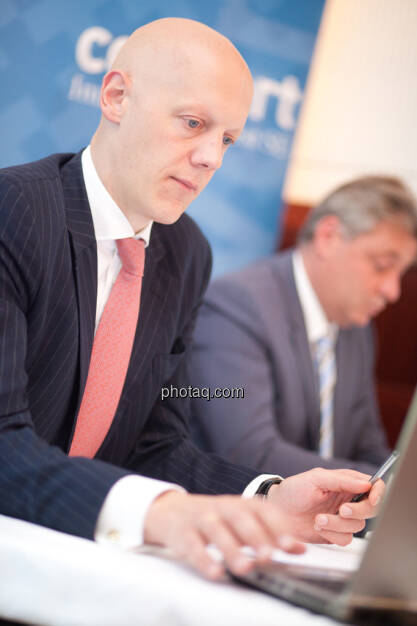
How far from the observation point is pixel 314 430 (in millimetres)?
2039

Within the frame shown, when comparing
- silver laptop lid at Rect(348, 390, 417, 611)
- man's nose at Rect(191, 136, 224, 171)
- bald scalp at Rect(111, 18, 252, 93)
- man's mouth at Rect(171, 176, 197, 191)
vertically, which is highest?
bald scalp at Rect(111, 18, 252, 93)

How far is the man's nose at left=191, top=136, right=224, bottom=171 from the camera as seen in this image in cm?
107

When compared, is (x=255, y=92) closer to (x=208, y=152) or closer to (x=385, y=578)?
(x=208, y=152)

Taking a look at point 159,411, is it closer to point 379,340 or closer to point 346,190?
point 346,190

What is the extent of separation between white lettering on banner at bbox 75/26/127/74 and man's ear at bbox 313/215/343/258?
3.62 feet

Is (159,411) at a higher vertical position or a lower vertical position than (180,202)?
lower

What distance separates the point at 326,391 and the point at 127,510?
1.44 m

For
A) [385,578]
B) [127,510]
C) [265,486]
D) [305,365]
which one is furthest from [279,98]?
[385,578]

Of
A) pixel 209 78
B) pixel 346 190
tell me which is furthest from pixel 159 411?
pixel 346 190

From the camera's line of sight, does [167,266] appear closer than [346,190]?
Yes

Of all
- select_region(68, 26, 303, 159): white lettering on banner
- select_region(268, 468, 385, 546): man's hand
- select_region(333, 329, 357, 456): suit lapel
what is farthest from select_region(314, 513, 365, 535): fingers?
select_region(333, 329, 357, 456): suit lapel

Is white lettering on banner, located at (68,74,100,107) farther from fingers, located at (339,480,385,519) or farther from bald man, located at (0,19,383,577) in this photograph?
fingers, located at (339,480,385,519)

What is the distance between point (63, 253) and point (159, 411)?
1.22ft

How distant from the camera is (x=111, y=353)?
3.89 ft
